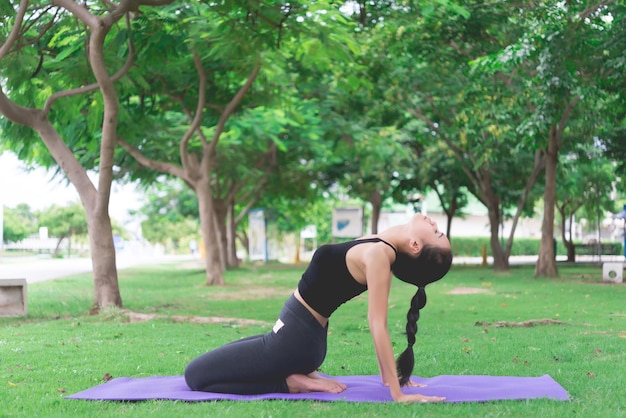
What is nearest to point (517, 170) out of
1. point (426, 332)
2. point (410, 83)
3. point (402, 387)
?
point (410, 83)

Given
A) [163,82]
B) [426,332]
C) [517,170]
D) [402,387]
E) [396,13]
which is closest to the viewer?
[402,387]

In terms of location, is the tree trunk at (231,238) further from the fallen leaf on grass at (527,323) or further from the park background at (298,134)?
the fallen leaf on grass at (527,323)

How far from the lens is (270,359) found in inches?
248

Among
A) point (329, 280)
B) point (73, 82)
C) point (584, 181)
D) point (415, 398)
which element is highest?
point (73, 82)

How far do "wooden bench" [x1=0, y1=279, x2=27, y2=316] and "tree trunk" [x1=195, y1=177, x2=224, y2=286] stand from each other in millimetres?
8443

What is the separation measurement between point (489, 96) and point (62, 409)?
57.9ft

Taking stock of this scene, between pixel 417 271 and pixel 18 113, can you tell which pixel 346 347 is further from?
pixel 18 113

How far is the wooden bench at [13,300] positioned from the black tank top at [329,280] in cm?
925

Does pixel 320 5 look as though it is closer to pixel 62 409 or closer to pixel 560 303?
pixel 560 303

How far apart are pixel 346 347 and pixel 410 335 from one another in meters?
3.35

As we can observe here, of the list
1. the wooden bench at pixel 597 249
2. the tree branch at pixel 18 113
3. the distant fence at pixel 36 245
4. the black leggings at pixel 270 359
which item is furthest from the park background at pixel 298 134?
the distant fence at pixel 36 245

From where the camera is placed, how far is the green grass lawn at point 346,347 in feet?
19.5

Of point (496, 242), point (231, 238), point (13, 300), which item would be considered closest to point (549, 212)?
point (496, 242)

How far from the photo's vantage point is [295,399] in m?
6.23
